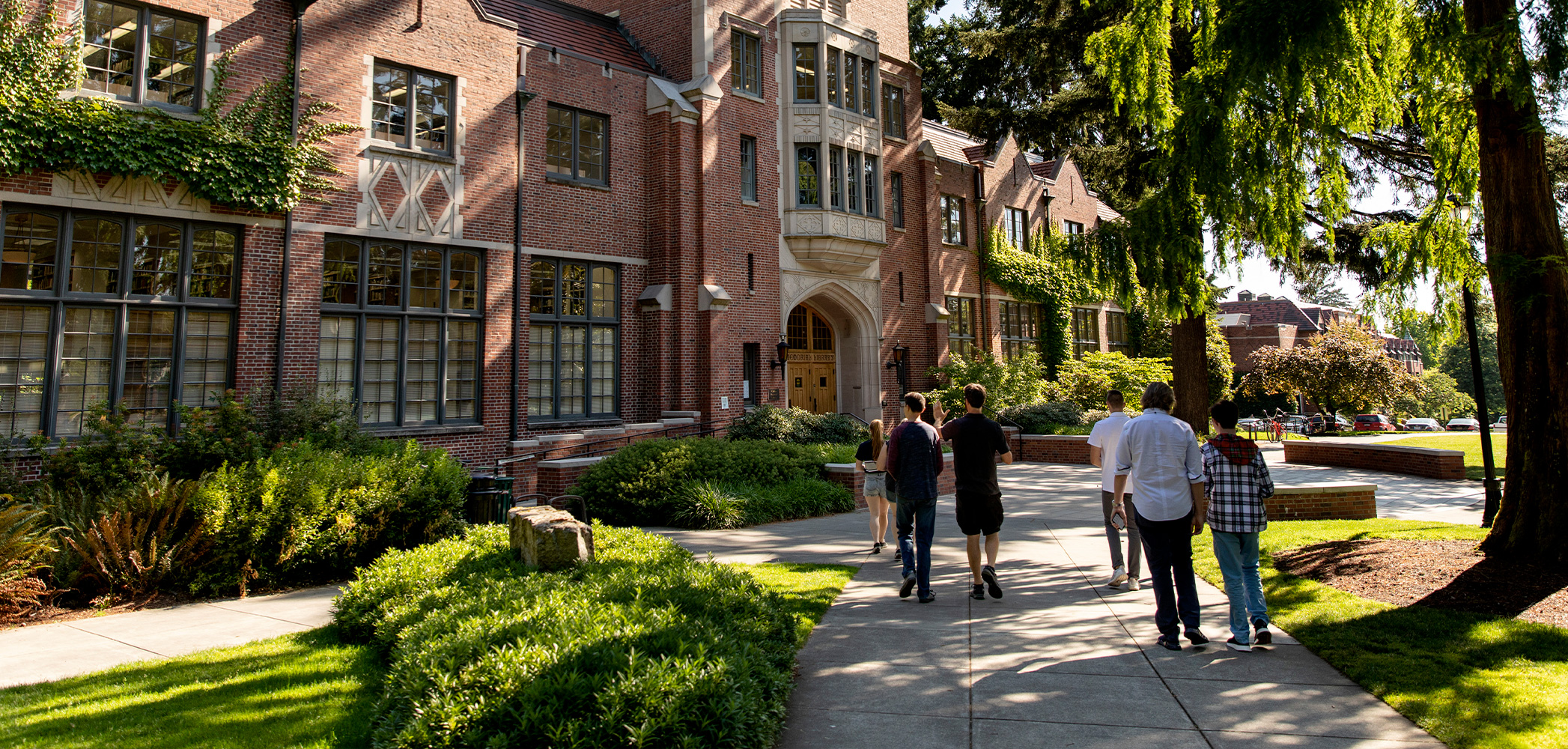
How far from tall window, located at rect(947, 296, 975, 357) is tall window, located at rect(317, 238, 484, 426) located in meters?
15.5

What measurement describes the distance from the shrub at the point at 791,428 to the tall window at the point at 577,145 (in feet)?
19.3

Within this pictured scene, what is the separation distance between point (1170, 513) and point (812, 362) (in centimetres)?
1803

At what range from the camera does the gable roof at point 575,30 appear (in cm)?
1845

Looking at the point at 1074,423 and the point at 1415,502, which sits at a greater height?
the point at 1074,423

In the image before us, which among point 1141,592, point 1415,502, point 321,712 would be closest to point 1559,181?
point 1415,502

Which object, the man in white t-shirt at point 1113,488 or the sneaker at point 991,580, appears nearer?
the sneaker at point 991,580

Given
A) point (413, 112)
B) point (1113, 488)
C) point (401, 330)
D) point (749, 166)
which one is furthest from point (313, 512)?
point (749, 166)

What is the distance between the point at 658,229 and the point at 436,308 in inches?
215

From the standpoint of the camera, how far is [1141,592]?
784cm

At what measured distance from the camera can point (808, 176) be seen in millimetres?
22219

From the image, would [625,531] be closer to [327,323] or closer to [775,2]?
[327,323]

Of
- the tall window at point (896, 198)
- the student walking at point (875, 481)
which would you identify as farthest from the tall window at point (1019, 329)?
the student walking at point (875, 481)

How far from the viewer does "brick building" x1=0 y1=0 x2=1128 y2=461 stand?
1190 cm

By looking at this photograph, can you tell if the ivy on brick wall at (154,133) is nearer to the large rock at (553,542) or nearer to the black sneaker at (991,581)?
the large rock at (553,542)
